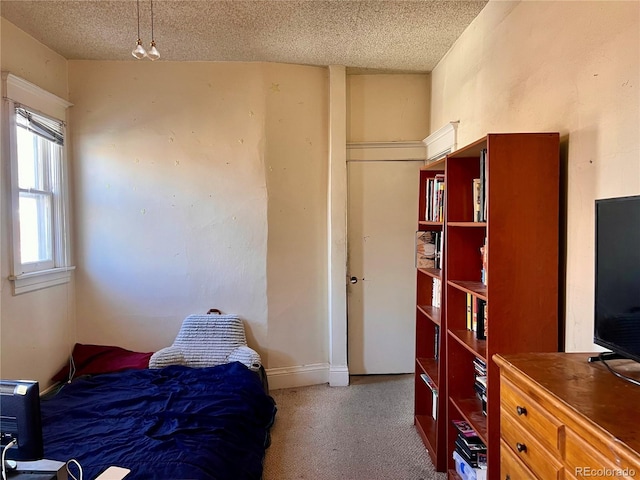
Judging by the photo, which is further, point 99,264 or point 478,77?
point 99,264

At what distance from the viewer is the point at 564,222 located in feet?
5.29

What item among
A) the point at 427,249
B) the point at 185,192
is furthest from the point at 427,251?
the point at 185,192

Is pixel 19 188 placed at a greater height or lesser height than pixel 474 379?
greater

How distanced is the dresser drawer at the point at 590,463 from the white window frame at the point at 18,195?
10.1ft

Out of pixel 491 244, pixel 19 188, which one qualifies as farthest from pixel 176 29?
pixel 491 244

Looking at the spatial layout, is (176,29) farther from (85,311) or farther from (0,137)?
Result: (85,311)

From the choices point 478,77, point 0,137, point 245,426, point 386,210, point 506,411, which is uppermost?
point 478,77

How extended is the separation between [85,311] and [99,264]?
1.37 ft

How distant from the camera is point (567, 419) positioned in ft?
3.12

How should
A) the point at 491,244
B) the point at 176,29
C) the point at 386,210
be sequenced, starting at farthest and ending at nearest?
1. the point at 386,210
2. the point at 176,29
3. the point at 491,244

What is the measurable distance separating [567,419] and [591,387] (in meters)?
0.16

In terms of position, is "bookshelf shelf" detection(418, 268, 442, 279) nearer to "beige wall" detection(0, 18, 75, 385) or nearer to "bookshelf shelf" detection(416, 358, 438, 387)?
"bookshelf shelf" detection(416, 358, 438, 387)

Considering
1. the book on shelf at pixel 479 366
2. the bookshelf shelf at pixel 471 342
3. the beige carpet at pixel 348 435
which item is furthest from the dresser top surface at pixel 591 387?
the beige carpet at pixel 348 435

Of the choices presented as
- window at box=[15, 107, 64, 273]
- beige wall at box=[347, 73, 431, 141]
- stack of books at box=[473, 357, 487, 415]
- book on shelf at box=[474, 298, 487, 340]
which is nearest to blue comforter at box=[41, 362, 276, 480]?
window at box=[15, 107, 64, 273]
